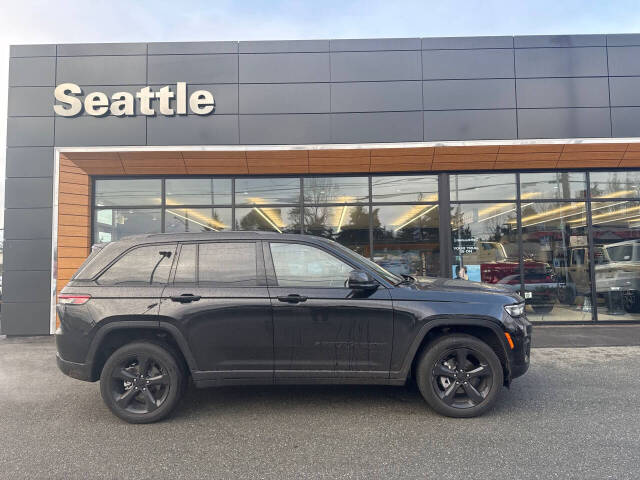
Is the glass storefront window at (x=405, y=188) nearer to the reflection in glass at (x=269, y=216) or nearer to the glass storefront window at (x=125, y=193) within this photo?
the reflection in glass at (x=269, y=216)

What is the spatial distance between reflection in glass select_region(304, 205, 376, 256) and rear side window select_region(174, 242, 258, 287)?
499 cm

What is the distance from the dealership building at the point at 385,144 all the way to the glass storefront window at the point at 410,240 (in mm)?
31

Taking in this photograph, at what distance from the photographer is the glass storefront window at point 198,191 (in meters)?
9.09

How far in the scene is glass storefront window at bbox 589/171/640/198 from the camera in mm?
8875

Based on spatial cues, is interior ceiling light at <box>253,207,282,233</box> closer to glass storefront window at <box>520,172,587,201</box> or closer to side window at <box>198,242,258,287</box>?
side window at <box>198,242,258,287</box>

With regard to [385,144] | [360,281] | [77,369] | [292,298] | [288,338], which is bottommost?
[77,369]

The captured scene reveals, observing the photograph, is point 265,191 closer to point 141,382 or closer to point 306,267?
point 306,267

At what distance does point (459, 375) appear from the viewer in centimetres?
381

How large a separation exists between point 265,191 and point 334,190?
154 centimetres

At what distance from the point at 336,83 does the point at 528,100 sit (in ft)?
13.0

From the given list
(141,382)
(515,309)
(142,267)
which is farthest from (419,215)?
(141,382)

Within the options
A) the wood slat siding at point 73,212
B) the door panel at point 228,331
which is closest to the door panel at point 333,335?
the door panel at point 228,331

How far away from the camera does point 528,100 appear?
329 inches

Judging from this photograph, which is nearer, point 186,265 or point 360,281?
point 360,281
